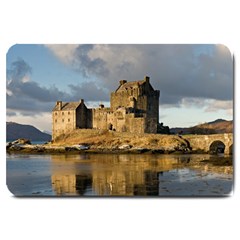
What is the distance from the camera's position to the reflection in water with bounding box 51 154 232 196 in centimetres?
669

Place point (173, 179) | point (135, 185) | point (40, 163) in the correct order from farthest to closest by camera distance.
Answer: point (40, 163)
point (173, 179)
point (135, 185)

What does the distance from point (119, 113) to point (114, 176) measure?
2.48 metres

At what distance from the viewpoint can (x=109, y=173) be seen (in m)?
7.76

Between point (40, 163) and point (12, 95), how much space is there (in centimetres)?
228

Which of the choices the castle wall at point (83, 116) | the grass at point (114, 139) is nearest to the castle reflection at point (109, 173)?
the grass at point (114, 139)

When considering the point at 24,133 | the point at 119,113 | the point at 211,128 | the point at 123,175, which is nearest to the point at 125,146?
the point at 119,113

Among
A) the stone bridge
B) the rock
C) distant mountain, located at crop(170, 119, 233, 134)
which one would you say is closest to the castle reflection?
the rock

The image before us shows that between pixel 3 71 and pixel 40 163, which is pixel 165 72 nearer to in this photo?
pixel 3 71

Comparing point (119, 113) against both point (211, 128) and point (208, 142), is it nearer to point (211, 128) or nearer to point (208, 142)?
point (208, 142)

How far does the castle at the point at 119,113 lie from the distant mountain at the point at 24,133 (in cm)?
39

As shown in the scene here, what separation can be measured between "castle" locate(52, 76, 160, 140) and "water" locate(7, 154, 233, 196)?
74 centimetres

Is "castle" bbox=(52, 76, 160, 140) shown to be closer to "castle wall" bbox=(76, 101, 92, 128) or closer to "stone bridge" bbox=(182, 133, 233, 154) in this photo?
"castle wall" bbox=(76, 101, 92, 128)
